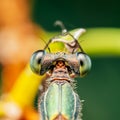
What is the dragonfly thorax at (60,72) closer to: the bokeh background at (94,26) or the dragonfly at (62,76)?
the dragonfly at (62,76)

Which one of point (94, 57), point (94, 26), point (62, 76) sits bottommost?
point (62, 76)

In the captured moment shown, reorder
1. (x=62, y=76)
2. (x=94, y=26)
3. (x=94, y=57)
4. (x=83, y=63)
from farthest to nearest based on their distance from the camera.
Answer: (x=94, y=26)
(x=94, y=57)
(x=83, y=63)
(x=62, y=76)

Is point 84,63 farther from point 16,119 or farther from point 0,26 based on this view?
point 0,26

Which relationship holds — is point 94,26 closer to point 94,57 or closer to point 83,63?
point 94,57

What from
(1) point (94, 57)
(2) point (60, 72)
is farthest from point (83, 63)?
(1) point (94, 57)

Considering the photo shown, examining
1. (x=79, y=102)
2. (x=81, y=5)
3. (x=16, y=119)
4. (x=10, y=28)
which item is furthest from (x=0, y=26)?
(x=79, y=102)

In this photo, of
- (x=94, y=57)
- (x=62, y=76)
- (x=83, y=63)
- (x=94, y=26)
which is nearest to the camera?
(x=62, y=76)

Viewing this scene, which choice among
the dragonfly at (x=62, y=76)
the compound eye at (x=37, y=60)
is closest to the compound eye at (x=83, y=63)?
the dragonfly at (x=62, y=76)
